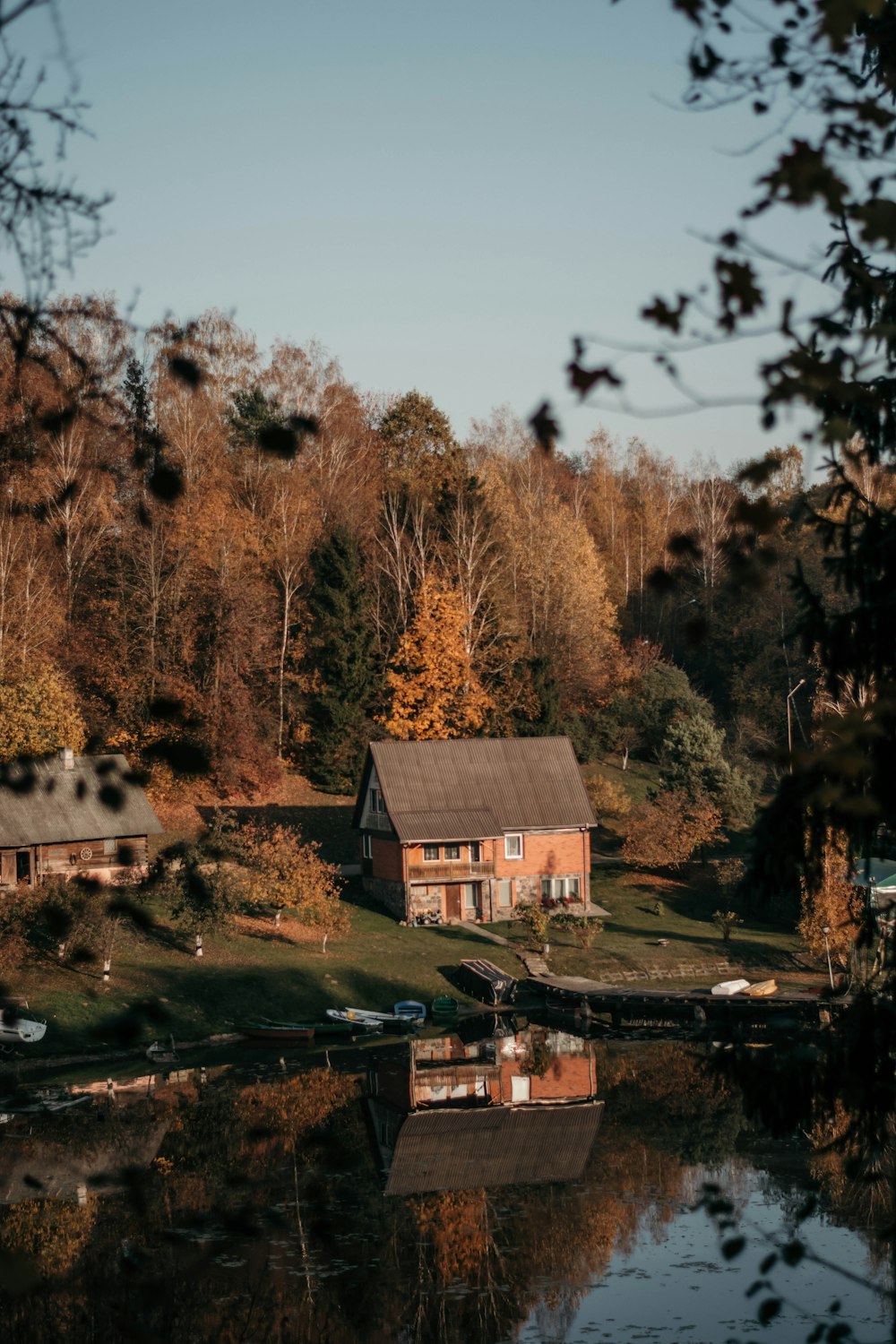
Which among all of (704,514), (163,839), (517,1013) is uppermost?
(704,514)

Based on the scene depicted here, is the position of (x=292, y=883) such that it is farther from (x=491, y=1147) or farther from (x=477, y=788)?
(x=491, y=1147)

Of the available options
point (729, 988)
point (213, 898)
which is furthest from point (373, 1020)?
point (729, 988)

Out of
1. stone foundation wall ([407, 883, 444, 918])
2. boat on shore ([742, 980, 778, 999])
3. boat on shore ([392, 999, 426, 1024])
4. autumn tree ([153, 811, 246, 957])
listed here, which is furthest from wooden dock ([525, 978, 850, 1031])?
autumn tree ([153, 811, 246, 957])

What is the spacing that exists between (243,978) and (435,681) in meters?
28.0

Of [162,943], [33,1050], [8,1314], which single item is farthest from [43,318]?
[162,943]

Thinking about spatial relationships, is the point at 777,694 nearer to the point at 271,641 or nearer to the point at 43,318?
the point at 271,641

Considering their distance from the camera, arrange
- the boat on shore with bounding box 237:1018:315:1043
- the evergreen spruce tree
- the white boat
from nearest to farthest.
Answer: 1. the white boat
2. the boat on shore with bounding box 237:1018:315:1043
3. the evergreen spruce tree

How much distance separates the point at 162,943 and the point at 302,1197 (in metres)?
20.7

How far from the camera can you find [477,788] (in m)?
58.3

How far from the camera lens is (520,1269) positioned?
2500cm

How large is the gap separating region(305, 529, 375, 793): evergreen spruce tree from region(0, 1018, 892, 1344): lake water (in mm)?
29500

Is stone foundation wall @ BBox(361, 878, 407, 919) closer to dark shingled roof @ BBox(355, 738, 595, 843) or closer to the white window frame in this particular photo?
dark shingled roof @ BBox(355, 738, 595, 843)

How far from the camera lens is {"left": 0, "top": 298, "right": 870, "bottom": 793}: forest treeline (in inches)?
2488

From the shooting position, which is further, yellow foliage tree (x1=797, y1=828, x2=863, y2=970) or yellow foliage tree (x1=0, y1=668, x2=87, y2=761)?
yellow foliage tree (x1=0, y1=668, x2=87, y2=761)
